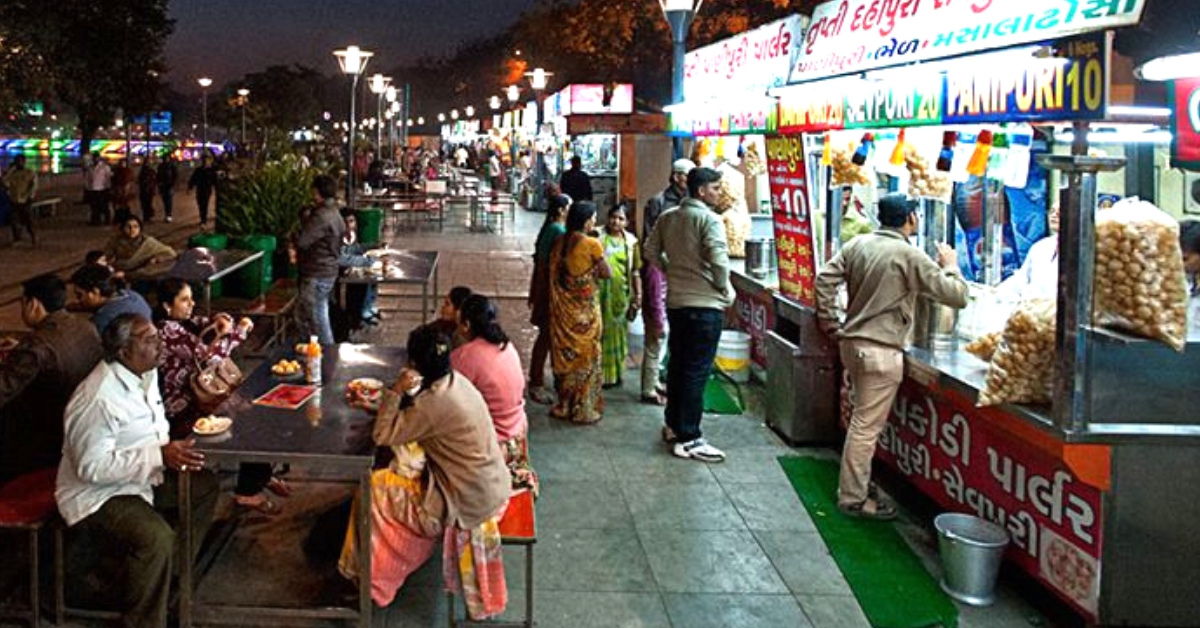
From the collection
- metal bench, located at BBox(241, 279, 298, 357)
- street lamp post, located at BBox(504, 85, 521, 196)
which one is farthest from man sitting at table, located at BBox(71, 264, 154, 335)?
street lamp post, located at BBox(504, 85, 521, 196)

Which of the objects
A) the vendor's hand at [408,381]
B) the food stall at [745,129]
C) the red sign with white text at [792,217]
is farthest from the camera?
the food stall at [745,129]

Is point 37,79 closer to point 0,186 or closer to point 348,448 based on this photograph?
point 0,186

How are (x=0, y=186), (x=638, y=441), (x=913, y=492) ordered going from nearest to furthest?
(x=913, y=492), (x=638, y=441), (x=0, y=186)

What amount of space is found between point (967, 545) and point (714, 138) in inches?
274

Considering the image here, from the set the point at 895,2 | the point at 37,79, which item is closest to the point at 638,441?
the point at 895,2

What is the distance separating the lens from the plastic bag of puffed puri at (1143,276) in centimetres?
452

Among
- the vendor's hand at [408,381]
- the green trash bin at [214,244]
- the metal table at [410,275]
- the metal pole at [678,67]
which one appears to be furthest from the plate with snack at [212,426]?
the metal pole at [678,67]

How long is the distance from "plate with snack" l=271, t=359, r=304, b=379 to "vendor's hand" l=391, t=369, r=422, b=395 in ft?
4.45

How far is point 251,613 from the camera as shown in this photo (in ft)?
15.1

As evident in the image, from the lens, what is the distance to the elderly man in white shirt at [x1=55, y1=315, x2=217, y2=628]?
428cm

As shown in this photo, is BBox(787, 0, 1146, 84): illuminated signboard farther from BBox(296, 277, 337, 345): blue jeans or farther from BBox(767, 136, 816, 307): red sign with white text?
BBox(296, 277, 337, 345): blue jeans

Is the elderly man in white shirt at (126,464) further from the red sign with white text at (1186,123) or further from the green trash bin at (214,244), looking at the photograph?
the green trash bin at (214,244)

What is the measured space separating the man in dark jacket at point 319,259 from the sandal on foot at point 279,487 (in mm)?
2982

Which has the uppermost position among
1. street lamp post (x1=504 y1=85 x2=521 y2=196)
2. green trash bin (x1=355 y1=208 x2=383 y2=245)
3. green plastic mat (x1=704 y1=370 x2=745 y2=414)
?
street lamp post (x1=504 y1=85 x2=521 y2=196)
